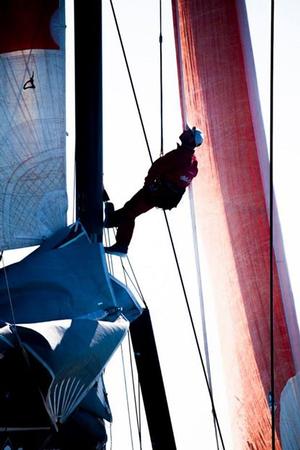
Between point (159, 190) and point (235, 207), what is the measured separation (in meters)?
1.22

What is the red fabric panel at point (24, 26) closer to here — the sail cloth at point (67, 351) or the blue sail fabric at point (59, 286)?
the blue sail fabric at point (59, 286)

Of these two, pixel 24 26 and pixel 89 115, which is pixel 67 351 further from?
pixel 24 26

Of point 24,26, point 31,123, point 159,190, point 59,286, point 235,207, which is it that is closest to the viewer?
point 59,286

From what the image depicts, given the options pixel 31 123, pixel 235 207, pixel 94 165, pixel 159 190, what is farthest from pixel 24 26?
pixel 235 207

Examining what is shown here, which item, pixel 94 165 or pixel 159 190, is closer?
pixel 94 165

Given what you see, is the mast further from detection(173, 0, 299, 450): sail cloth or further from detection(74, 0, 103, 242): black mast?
detection(173, 0, 299, 450): sail cloth

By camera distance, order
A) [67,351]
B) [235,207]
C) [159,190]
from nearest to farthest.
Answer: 1. [67,351]
2. [159,190]
3. [235,207]

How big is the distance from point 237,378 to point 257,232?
4.18 ft

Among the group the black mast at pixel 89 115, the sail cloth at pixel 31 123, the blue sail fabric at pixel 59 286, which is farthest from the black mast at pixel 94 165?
the blue sail fabric at pixel 59 286

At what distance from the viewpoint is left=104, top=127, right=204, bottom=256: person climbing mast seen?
494 cm

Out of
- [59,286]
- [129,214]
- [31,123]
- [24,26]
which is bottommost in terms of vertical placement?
[59,286]

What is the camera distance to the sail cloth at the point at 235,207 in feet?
17.9

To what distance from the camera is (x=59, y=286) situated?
397cm

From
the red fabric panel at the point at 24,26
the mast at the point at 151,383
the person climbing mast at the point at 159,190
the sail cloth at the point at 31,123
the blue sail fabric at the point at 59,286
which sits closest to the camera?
the blue sail fabric at the point at 59,286
